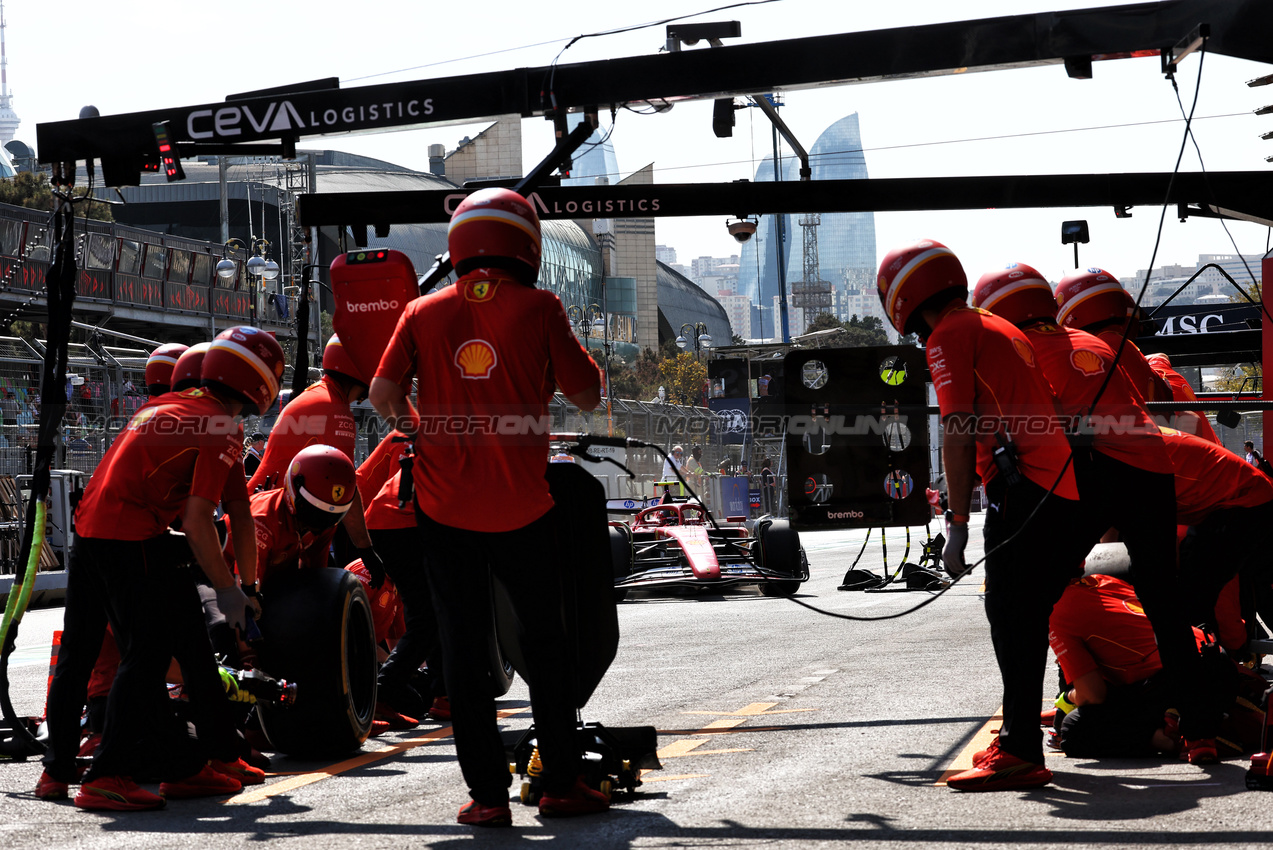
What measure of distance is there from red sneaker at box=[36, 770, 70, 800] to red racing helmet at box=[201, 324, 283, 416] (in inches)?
63.0

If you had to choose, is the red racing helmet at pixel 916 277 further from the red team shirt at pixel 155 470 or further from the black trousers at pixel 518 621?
the red team shirt at pixel 155 470

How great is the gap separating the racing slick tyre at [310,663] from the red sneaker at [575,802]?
5.41 ft

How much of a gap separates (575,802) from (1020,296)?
2.69 m

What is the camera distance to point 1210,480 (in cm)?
554

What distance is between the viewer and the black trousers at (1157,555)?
15.8 feet

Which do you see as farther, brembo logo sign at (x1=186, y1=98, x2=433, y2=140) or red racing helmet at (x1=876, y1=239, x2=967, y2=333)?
brembo logo sign at (x1=186, y1=98, x2=433, y2=140)

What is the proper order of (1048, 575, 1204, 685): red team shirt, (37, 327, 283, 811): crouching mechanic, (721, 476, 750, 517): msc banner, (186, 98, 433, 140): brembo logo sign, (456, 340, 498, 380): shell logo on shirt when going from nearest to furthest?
(456, 340, 498, 380): shell logo on shirt < (37, 327, 283, 811): crouching mechanic < (1048, 575, 1204, 685): red team shirt < (186, 98, 433, 140): brembo logo sign < (721, 476, 750, 517): msc banner

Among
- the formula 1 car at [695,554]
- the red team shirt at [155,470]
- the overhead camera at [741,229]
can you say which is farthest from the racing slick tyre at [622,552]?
the red team shirt at [155,470]

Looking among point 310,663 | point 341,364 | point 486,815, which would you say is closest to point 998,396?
point 486,815

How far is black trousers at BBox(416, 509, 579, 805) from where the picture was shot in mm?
4285

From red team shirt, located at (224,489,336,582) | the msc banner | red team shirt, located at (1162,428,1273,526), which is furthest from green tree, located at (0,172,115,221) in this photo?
red team shirt, located at (1162,428,1273,526)

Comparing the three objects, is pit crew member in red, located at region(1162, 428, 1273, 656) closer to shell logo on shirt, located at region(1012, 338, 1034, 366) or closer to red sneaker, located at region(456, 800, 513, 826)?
shell logo on shirt, located at region(1012, 338, 1034, 366)

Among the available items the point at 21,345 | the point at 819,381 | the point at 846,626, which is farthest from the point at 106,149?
the point at 21,345

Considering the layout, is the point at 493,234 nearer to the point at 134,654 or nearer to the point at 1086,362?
the point at 134,654
